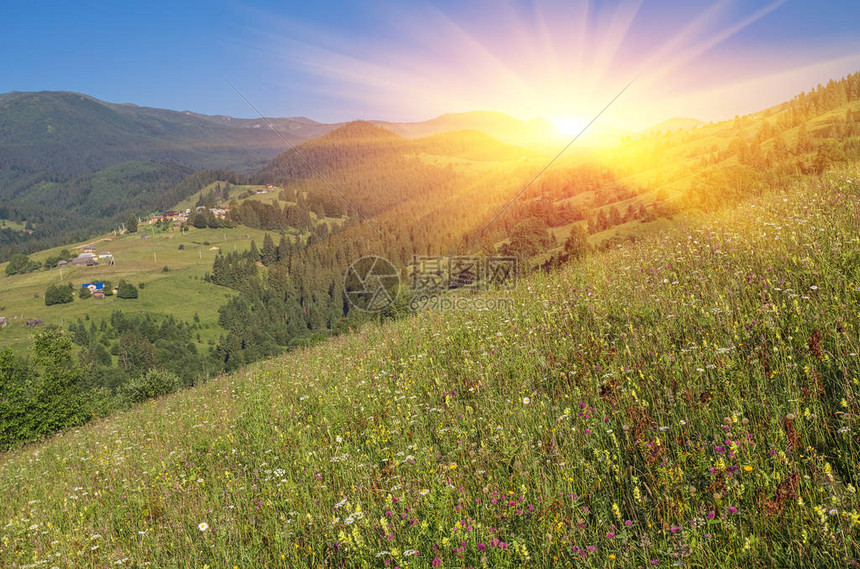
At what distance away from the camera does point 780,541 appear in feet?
7.91

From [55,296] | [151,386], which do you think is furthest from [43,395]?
[55,296]

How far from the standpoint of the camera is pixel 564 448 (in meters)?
3.73

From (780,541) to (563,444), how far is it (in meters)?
1.59

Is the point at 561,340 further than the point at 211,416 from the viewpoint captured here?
No

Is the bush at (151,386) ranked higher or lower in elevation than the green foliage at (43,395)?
lower

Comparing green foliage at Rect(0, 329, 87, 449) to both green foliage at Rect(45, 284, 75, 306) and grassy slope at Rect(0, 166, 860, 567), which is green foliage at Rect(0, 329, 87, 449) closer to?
grassy slope at Rect(0, 166, 860, 567)

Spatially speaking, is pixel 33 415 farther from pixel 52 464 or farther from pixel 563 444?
pixel 563 444

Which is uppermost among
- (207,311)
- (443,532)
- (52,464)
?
(443,532)

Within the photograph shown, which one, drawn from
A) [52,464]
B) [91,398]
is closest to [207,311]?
[91,398]

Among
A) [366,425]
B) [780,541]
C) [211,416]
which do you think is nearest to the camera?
[780,541]

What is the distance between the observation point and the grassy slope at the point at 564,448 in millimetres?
2709

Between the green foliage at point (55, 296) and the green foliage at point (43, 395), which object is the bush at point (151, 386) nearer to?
the green foliage at point (43, 395)

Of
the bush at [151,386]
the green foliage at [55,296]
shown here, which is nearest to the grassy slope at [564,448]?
the bush at [151,386]

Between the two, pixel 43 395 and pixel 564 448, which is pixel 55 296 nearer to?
pixel 43 395
